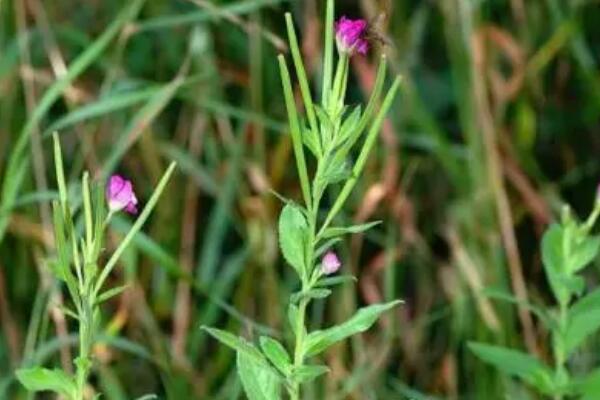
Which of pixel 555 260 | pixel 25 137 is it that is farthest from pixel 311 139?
pixel 25 137

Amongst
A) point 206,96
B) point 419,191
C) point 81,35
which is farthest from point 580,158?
point 81,35

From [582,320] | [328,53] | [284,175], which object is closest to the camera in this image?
[328,53]

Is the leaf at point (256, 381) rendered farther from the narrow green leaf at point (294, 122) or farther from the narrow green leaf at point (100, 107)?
the narrow green leaf at point (100, 107)

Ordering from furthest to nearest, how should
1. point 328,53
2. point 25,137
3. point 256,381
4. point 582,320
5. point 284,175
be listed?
point 284,175 → point 25,137 → point 582,320 → point 256,381 → point 328,53

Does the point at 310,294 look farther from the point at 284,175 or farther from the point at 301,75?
the point at 284,175

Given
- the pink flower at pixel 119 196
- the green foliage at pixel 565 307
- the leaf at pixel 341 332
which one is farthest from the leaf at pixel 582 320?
the pink flower at pixel 119 196

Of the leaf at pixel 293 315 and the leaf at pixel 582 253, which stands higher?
the leaf at pixel 293 315

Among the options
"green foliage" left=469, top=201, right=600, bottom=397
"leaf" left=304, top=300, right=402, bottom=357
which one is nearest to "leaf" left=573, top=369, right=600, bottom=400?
"green foliage" left=469, top=201, right=600, bottom=397
